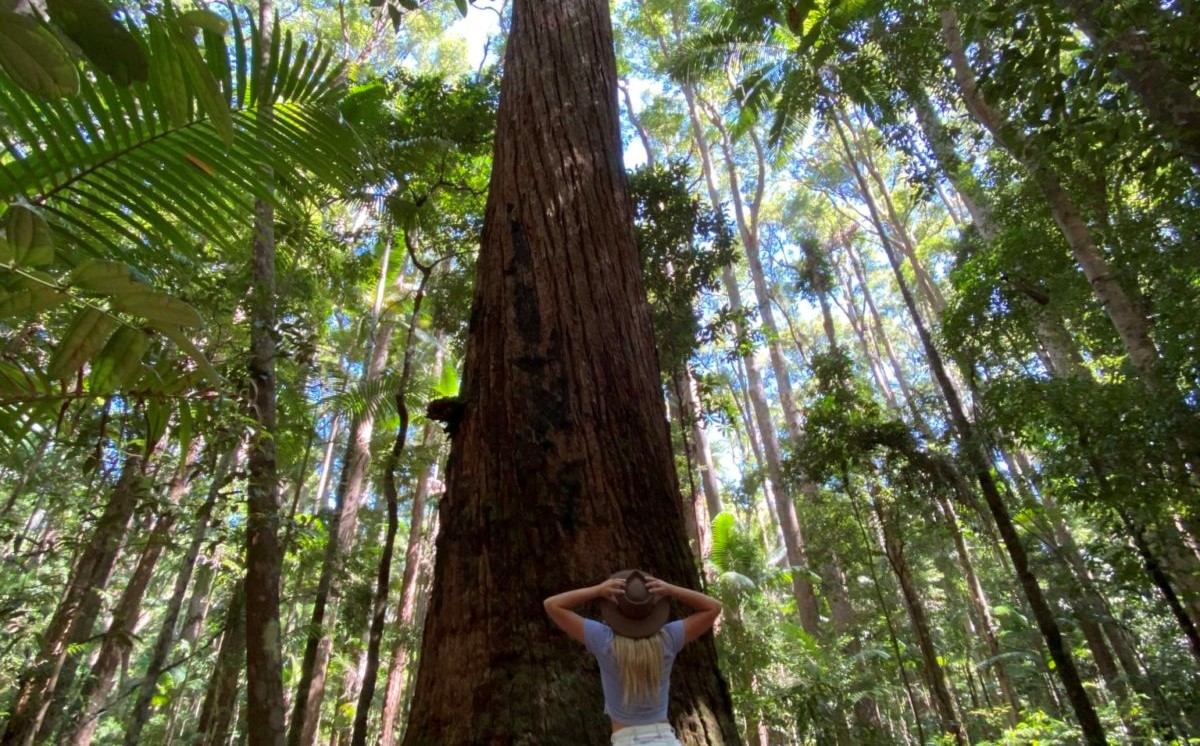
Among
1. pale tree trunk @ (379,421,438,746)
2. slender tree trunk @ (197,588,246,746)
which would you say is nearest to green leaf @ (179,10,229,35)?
slender tree trunk @ (197,588,246,746)

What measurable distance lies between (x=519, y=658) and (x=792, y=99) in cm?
1057

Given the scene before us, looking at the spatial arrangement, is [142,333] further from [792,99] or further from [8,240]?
[792,99]

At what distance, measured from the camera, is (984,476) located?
6840mm

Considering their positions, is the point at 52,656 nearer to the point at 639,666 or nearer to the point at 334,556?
the point at 334,556

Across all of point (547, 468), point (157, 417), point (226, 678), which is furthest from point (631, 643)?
point (226, 678)

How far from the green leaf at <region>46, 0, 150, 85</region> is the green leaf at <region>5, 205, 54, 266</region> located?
0.49 ft

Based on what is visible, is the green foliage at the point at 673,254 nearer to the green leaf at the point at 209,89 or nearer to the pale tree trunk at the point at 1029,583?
the pale tree trunk at the point at 1029,583

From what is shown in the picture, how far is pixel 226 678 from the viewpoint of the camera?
688 centimetres

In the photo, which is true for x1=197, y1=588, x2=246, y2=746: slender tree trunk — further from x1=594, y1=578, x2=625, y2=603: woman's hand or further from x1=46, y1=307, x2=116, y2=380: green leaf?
x1=46, y1=307, x2=116, y2=380: green leaf

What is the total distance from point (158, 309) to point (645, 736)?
1184 millimetres

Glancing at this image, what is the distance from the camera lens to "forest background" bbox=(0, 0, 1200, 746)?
1.01 m

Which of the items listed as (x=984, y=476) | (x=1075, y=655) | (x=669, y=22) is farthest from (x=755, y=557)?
(x=669, y=22)

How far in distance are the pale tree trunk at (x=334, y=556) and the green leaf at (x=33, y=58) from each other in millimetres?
4266

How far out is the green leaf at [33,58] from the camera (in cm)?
52
